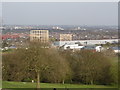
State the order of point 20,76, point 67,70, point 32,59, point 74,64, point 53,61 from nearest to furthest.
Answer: point 32,59 → point 53,61 → point 20,76 → point 67,70 → point 74,64

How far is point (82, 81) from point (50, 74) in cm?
332

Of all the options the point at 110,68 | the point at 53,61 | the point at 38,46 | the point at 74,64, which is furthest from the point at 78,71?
the point at 38,46

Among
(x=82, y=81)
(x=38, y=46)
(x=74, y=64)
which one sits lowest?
(x=82, y=81)

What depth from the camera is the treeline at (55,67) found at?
14.2m

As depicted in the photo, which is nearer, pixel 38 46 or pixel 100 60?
pixel 38 46

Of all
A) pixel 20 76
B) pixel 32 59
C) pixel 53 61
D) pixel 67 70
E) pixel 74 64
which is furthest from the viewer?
pixel 74 64

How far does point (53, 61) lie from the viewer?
15.3m

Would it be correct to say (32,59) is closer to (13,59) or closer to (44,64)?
(44,64)

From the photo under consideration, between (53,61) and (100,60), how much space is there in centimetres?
455

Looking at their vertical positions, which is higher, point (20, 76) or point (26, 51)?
point (26, 51)

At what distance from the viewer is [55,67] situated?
52.0 feet

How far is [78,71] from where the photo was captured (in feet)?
61.4

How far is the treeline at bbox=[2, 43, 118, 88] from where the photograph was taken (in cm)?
1416

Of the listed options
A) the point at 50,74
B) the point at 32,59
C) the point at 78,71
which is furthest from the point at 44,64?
the point at 78,71
